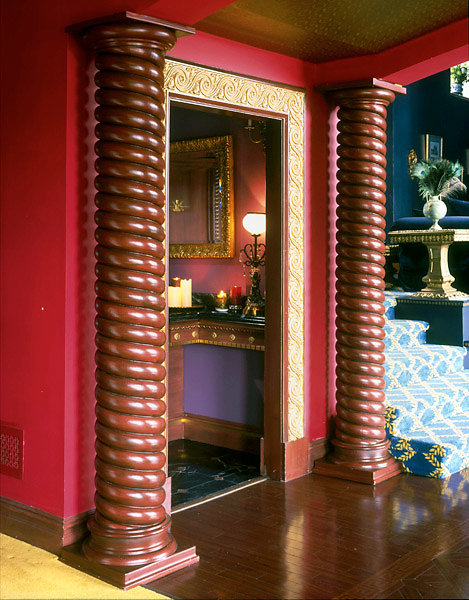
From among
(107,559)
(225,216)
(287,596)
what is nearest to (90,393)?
(107,559)

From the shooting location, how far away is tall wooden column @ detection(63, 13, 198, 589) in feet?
11.3

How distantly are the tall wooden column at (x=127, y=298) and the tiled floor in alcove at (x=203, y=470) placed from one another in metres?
0.90

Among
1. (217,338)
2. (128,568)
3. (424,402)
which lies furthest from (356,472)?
(128,568)

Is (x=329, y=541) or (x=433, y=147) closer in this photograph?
(x=329, y=541)

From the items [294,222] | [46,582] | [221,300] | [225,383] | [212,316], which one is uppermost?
[294,222]

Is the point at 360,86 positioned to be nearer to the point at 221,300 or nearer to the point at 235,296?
the point at 235,296

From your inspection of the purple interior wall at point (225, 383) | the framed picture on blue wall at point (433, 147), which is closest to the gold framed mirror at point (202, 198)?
the purple interior wall at point (225, 383)

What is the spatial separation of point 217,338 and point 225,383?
388 millimetres

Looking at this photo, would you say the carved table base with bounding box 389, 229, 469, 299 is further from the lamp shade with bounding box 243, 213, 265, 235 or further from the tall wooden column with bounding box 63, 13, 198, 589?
the tall wooden column with bounding box 63, 13, 198, 589

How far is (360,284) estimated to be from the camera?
16.4 ft

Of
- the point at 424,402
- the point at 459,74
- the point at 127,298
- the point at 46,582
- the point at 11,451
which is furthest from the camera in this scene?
the point at 459,74

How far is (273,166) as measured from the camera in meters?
4.90

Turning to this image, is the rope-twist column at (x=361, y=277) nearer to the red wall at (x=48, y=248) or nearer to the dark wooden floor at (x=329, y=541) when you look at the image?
the dark wooden floor at (x=329, y=541)

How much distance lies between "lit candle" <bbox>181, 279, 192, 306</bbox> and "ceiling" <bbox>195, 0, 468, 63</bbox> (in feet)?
7.19
